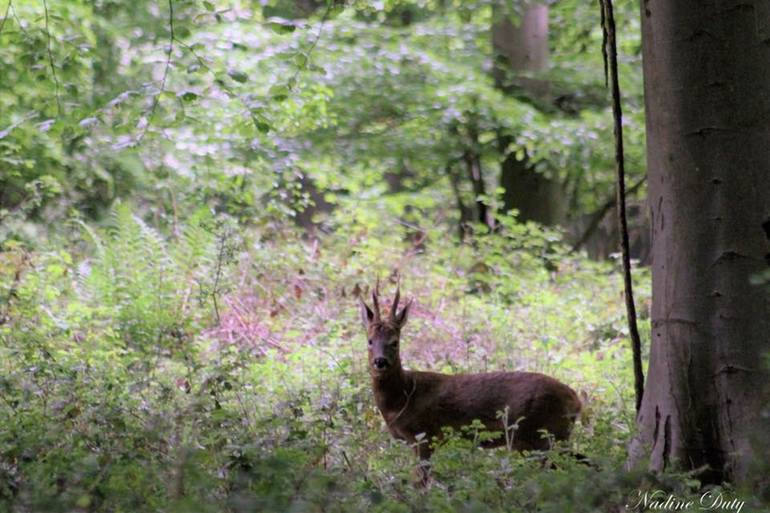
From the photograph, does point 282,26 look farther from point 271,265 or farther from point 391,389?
point 271,265

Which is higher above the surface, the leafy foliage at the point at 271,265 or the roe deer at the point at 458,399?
the leafy foliage at the point at 271,265

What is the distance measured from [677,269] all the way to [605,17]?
5.28 feet

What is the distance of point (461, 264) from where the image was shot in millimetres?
12258

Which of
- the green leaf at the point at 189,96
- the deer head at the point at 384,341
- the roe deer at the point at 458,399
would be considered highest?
the green leaf at the point at 189,96

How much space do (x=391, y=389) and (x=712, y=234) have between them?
2535 millimetres

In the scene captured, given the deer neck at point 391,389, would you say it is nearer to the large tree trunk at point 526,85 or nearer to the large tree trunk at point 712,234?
the large tree trunk at point 712,234

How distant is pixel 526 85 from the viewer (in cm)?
1462

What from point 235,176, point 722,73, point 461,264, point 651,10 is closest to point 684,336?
point 722,73

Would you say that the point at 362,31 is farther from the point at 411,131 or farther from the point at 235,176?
the point at 235,176

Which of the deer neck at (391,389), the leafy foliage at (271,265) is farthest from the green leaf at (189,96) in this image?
the deer neck at (391,389)

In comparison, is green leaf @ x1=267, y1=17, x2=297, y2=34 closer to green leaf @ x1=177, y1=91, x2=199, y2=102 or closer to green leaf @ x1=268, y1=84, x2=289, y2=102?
green leaf @ x1=268, y1=84, x2=289, y2=102

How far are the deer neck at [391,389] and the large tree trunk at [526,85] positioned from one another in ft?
27.5

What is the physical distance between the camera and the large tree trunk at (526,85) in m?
14.7

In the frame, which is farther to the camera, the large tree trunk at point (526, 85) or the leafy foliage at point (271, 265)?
the large tree trunk at point (526, 85)
